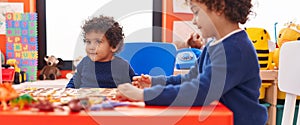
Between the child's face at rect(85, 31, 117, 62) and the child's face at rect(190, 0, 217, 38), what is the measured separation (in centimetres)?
56

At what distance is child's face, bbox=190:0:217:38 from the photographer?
2.20 feet

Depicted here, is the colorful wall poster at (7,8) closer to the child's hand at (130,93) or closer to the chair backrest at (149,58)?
the chair backrest at (149,58)

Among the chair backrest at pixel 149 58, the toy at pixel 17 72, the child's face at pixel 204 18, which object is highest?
the child's face at pixel 204 18

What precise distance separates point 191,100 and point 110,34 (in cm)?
73

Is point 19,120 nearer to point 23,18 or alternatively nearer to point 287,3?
point 23,18

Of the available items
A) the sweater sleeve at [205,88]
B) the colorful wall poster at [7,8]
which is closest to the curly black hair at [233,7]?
the sweater sleeve at [205,88]

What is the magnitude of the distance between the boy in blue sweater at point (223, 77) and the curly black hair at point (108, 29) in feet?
1.89

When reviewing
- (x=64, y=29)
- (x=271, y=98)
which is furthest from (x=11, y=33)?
(x=271, y=98)

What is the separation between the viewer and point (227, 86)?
588 mm

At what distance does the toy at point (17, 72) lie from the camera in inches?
75.9

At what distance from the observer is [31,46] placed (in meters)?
2.06

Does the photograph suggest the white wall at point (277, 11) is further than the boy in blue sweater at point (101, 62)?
Yes

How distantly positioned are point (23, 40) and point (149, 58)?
3.58 ft

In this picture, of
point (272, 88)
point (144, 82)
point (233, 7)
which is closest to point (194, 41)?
point (272, 88)
